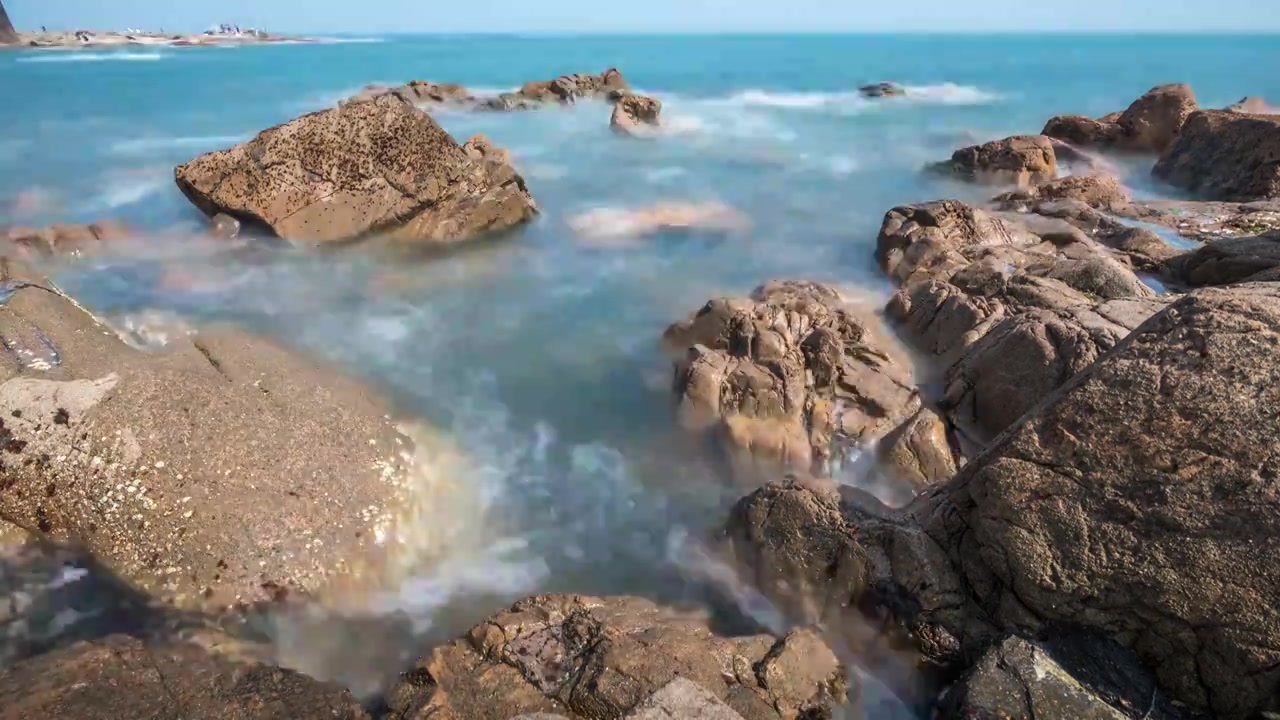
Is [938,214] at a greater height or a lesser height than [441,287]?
greater

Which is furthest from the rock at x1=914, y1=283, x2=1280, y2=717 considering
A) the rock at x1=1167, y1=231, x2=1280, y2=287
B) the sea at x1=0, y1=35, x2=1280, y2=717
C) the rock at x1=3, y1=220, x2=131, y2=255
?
the rock at x1=3, y1=220, x2=131, y2=255

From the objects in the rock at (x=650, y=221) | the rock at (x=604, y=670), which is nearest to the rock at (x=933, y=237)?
the rock at (x=650, y=221)

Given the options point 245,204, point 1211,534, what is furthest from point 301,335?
point 1211,534

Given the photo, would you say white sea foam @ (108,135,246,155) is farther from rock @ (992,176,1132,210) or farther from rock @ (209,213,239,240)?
rock @ (992,176,1132,210)

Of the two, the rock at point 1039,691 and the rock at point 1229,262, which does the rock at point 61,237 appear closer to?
the rock at point 1039,691

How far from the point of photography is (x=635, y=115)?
90.2ft

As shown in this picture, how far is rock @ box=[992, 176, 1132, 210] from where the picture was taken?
47.0 ft

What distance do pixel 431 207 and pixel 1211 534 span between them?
11.2 m

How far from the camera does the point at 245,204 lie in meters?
11.4

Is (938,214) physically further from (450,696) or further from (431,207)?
(450,696)

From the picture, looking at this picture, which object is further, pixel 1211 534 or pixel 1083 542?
pixel 1083 542

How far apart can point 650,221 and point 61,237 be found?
9504 mm

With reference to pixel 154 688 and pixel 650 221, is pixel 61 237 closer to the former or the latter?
pixel 650 221

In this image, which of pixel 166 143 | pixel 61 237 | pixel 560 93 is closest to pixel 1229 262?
pixel 61 237
